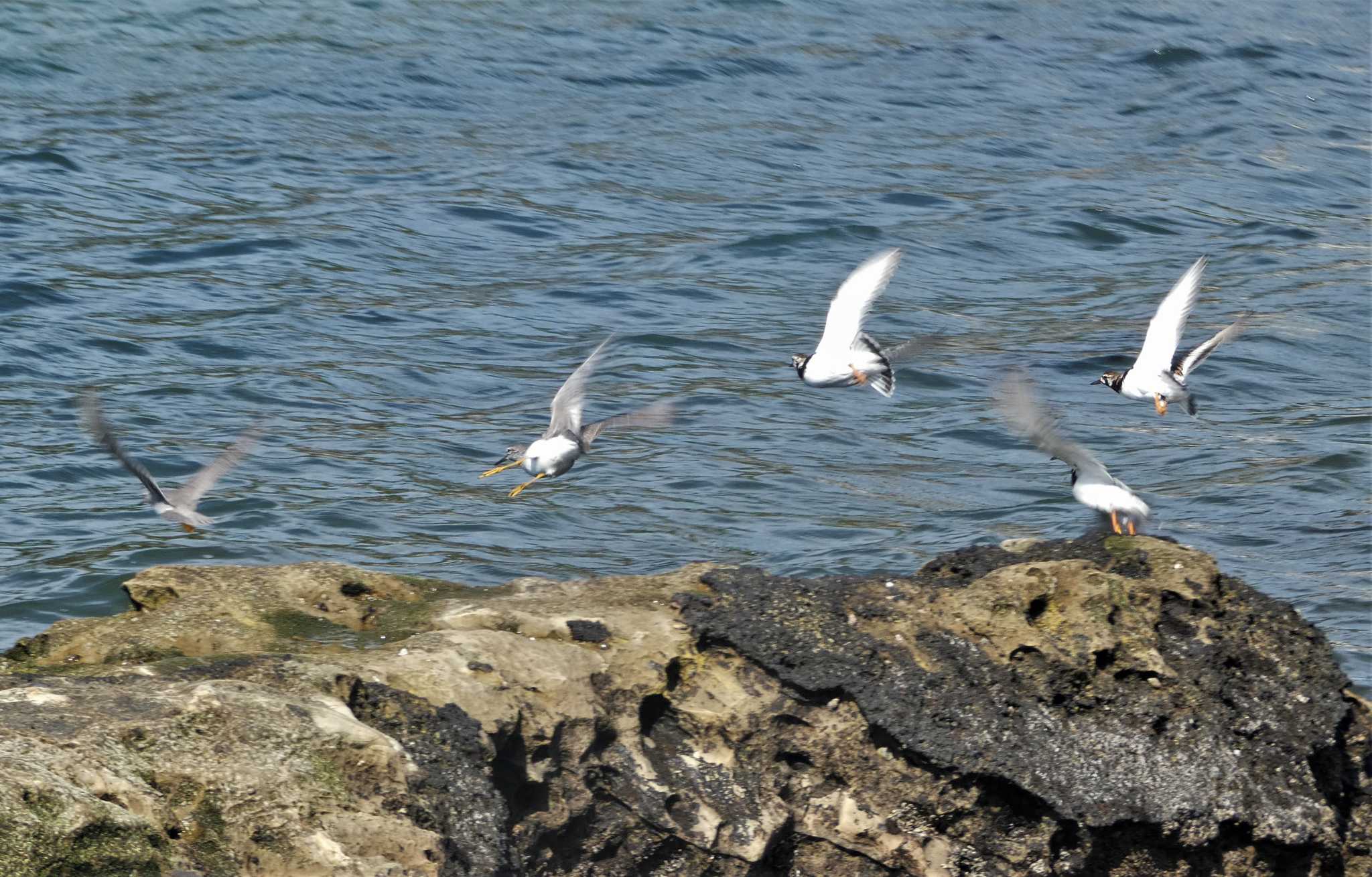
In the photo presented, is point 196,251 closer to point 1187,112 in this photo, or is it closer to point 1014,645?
point 1014,645

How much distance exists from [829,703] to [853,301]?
2989 mm

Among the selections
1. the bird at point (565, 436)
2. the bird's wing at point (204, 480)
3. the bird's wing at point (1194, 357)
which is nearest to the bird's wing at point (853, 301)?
the bird at point (565, 436)

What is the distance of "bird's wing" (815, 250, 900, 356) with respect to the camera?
866 centimetres

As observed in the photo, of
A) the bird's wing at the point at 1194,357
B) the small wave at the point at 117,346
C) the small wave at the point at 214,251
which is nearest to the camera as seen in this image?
the bird's wing at the point at 1194,357

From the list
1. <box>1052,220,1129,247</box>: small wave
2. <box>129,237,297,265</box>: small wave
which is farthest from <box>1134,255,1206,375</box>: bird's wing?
<box>129,237,297,265</box>: small wave

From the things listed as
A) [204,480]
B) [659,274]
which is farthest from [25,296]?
[204,480]

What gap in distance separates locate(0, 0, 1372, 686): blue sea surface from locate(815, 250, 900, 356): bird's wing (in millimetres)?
1679

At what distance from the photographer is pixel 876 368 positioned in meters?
8.98

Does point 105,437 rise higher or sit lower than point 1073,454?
lower

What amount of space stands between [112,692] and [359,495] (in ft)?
18.1

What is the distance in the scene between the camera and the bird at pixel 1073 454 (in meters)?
7.18

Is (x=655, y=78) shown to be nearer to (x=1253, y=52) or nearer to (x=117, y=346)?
(x=1253, y=52)

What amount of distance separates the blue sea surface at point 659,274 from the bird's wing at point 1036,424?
2.60 metres

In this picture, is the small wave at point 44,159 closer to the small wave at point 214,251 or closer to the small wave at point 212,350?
the small wave at point 214,251
